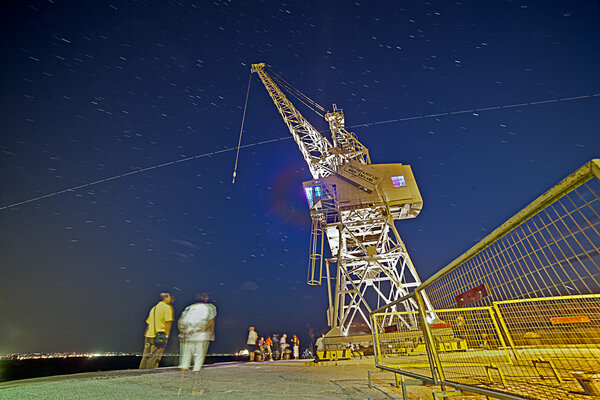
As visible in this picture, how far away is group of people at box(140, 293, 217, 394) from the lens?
470cm

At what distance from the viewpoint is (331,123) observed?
20875mm

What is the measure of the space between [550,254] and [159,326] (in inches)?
235

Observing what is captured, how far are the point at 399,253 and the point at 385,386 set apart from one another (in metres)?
Answer: 10.1

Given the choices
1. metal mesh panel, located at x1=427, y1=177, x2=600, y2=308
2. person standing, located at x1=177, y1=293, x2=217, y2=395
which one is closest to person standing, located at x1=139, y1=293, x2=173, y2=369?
person standing, located at x1=177, y1=293, x2=217, y2=395

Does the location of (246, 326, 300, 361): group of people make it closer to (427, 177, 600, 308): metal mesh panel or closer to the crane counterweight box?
the crane counterweight box

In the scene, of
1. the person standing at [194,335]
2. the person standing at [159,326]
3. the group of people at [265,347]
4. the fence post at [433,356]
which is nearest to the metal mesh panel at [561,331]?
the fence post at [433,356]

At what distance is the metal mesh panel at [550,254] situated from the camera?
5.61 feet

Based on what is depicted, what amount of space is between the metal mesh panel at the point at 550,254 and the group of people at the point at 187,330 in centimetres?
427

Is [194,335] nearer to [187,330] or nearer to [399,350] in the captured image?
[187,330]

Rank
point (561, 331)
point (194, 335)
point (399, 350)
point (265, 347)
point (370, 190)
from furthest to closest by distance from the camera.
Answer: point (265, 347) → point (370, 190) → point (399, 350) → point (194, 335) → point (561, 331)

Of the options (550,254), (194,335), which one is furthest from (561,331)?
(194,335)

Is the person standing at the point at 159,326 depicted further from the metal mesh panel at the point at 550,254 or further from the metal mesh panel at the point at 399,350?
the metal mesh panel at the point at 550,254

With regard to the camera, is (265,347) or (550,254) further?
(265,347)

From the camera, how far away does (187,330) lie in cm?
474
